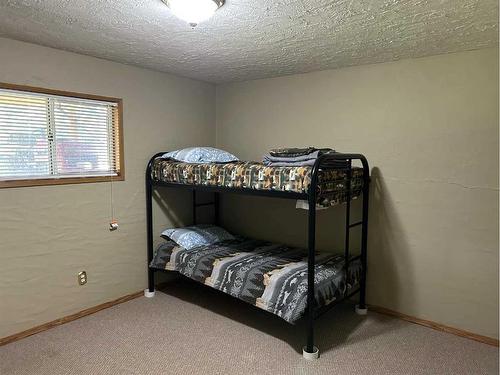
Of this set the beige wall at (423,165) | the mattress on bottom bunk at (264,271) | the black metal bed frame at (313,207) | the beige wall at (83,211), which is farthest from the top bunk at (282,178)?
the mattress on bottom bunk at (264,271)

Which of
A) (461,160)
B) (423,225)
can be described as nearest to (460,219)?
(423,225)

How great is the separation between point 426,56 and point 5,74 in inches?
121

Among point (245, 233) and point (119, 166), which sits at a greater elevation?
point (119, 166)

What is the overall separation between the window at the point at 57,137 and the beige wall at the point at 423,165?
167cm

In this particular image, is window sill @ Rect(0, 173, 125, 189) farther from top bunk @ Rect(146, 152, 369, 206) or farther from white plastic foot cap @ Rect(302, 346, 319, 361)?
white plastic foot cap @ Rect(302, 346, 319, 361)

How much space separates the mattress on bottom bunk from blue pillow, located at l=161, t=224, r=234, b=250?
0.07 meters

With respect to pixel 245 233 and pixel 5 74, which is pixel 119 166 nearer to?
pixel 5 74

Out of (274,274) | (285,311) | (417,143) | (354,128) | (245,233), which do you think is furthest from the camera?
(245,233)

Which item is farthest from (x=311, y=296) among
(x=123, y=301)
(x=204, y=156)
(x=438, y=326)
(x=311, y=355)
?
(x=123, y=301)

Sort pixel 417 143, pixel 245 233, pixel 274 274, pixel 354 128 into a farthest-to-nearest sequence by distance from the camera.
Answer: pixel 245 233 → pixel 354 128 → pixel 417 143 → pixel 274 274

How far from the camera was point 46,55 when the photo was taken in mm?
2754

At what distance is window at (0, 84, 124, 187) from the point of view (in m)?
2.63

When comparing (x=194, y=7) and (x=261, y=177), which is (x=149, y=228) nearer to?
(x=261, y=177)

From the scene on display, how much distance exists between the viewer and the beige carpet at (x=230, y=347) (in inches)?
93.5
